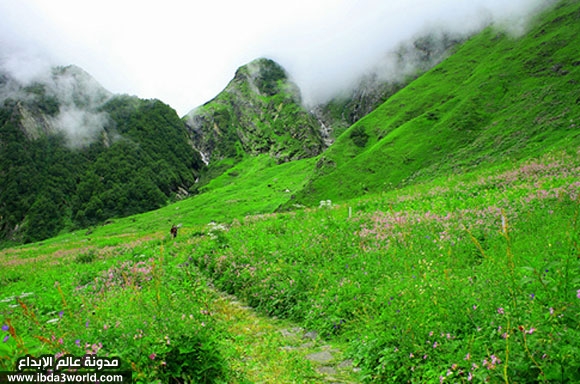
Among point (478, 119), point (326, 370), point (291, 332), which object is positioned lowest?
point (478, 119)

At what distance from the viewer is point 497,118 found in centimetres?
8062

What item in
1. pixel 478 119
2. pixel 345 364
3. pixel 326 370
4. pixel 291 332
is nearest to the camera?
pixel 326 370

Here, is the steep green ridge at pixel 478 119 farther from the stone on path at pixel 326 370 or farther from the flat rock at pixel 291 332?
the stone on path at pixel 326 370

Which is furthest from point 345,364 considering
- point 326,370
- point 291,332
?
point 291,332

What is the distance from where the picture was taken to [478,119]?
279 ft

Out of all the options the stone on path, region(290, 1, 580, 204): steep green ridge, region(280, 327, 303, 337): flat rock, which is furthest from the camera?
region(290, 1, 580, 204): steep green ridge

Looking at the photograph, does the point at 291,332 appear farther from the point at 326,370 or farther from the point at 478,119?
the point at 478,119

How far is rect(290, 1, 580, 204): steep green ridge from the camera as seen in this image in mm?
64812

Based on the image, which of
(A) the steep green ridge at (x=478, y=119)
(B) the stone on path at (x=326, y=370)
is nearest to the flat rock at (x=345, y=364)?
(B) the stone on path at (x=326, y=370)

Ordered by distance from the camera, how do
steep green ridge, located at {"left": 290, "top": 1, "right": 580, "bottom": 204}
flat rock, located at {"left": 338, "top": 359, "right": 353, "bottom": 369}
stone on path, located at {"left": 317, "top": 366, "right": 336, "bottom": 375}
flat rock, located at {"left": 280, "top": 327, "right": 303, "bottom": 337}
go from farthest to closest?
steep green ridge, located at {"left": 290, "top": 1, "right": 580, "bottom": 204}, flat rock, located at {"left": 280, "top": 327, "right": 303, "bottom": 337}, flat rock, located at {"left": 338, "top": 359, "right": 353, "bottom": 369}, stone on path, located at {"left": 317, "top": 366, "right": 336, "bottom": 375}

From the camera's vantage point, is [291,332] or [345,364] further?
[291,332]


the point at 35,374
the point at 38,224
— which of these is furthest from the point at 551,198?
the point at 38,224

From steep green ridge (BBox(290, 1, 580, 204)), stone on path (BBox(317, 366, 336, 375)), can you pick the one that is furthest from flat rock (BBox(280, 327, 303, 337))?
steep green ridge (BBox(290, 1, 580, 204))

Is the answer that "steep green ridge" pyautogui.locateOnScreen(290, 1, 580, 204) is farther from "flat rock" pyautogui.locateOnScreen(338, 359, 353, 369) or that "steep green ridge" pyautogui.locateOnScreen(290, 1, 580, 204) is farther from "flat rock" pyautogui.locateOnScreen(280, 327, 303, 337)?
"flat rock" pyautogui.locateOnScreen(338, 359, 353, 369)
